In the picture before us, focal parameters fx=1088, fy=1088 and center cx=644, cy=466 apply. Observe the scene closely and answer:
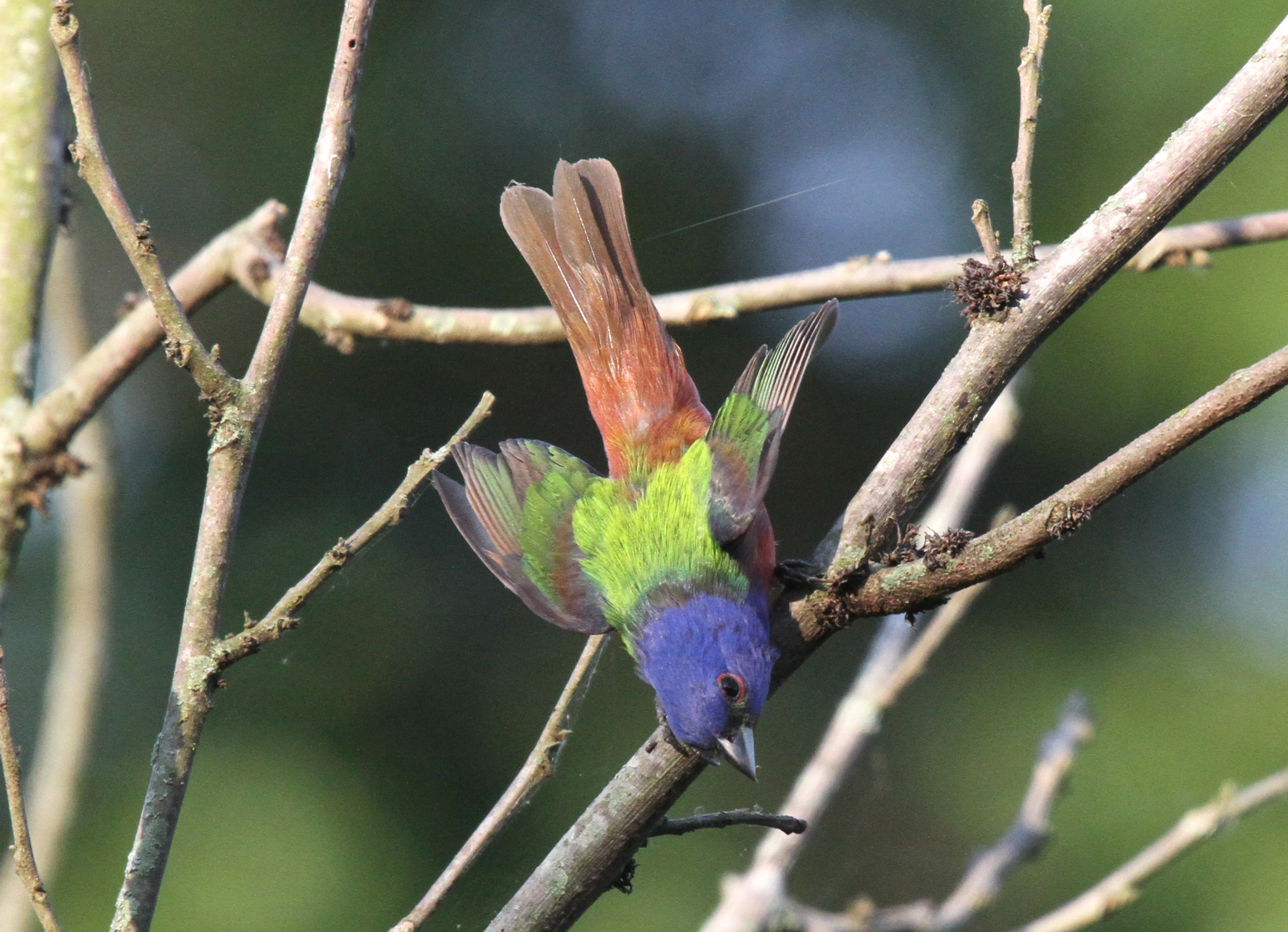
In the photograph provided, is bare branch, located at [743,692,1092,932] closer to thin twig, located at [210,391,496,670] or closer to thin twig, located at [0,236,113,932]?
thin twig, located at [210,391,496,670]

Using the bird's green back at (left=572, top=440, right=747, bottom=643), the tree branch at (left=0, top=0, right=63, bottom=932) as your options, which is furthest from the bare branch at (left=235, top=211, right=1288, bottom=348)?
the tree branch at (left=0, top=0, right=63, bottom=932)

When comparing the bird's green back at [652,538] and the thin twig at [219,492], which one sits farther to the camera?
the bird's green back at [652,538]

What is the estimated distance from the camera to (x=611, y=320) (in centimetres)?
321

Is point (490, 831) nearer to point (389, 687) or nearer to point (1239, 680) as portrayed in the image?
point (389, 687)

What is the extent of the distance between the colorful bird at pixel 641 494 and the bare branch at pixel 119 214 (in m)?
1.18

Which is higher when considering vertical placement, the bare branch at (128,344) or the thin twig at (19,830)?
the bare branch at (128,344)

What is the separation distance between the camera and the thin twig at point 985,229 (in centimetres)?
197

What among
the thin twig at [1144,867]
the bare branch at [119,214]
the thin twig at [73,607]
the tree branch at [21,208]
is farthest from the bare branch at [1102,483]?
the thin twig at [73,607]

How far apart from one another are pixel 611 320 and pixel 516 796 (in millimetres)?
1686

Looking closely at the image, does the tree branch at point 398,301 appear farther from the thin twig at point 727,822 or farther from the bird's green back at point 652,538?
the thin twig at point 727,822

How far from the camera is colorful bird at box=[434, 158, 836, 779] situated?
2.58m

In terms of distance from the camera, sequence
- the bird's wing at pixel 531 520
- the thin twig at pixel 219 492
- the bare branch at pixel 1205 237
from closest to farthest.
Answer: the thin twig at pixel 219 492
the bare branch at pixel 1205 237
the bird's wing at pixel 531 520

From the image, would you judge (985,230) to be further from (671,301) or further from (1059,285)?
(671,301)

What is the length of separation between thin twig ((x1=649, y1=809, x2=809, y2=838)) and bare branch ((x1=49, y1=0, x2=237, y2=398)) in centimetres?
103
